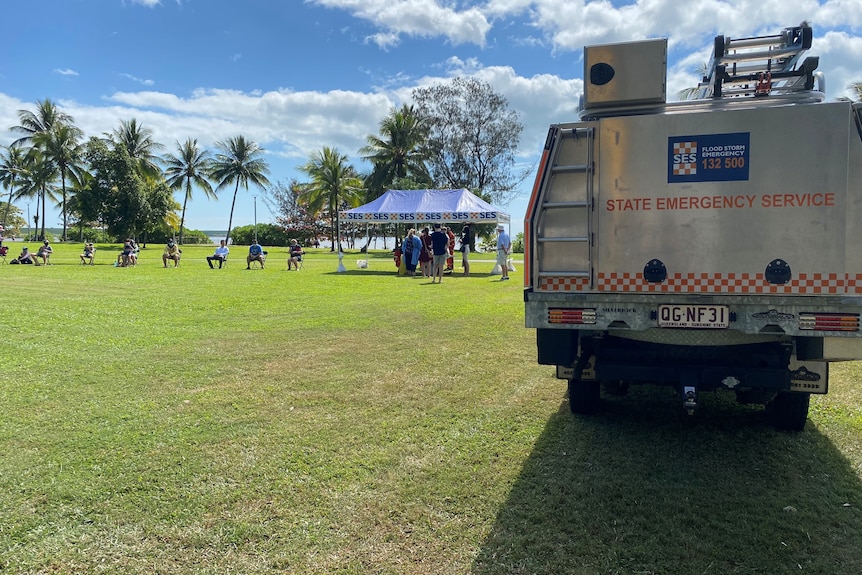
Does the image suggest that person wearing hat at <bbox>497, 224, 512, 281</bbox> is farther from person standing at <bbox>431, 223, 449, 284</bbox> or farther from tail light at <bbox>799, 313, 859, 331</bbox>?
tail light at <bbox>799, 313, 859, 331</bbox>

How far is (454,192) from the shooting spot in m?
22.7

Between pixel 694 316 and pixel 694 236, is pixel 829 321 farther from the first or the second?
pixel 694 236

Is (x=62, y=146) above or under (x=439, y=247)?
above

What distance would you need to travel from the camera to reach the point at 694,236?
367 cm

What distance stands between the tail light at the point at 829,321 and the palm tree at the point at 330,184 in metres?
47.1

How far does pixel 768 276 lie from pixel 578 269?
115 centimetres

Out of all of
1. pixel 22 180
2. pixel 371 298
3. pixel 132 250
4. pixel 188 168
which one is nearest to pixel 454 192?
pixel 371 298

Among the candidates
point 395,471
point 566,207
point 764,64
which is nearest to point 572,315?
point 566,207

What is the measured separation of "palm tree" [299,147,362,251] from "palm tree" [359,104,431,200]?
130 inches

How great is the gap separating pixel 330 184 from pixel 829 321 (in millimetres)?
47887

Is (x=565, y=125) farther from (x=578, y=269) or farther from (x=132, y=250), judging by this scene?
(x=132, y=250)

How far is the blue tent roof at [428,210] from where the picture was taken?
835 inches

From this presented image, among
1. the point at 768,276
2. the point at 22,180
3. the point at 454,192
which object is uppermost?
the point at 22,180

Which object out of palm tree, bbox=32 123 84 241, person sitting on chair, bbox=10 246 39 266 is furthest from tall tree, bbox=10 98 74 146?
person sitting on chair, bbox=10 246 39 266
